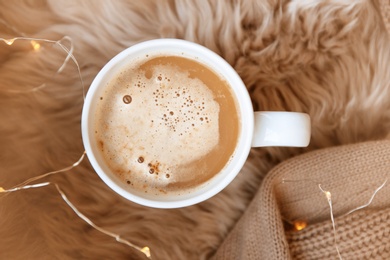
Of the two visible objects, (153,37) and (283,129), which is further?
(153,37)

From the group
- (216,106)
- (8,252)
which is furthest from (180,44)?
(8,252)

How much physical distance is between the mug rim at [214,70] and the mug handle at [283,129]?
1 cm

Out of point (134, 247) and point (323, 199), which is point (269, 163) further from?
point (134, 247)

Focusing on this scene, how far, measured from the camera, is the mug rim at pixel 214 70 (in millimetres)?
605

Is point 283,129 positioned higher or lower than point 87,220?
higher

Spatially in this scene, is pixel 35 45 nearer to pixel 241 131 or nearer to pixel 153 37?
Answer: pixel 153 37

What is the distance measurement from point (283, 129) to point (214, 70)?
4.0 inches

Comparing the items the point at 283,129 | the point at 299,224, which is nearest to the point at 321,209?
the point at 299,224

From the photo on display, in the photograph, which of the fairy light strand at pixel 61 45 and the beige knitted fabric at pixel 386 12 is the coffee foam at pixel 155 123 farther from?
the beige knitted fabric at pixel 386 12

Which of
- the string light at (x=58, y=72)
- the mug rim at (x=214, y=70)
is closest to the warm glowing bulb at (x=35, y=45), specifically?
the string light at (x=58, y=72)

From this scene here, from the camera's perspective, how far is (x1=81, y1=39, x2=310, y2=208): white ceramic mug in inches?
23.8

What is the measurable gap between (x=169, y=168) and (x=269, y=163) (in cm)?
16

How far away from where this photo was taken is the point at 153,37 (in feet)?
2.31

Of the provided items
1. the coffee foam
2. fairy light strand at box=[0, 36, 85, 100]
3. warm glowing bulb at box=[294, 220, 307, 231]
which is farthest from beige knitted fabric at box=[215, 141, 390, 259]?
A: fairy light strand at box=[0, 36, 85, 100]
